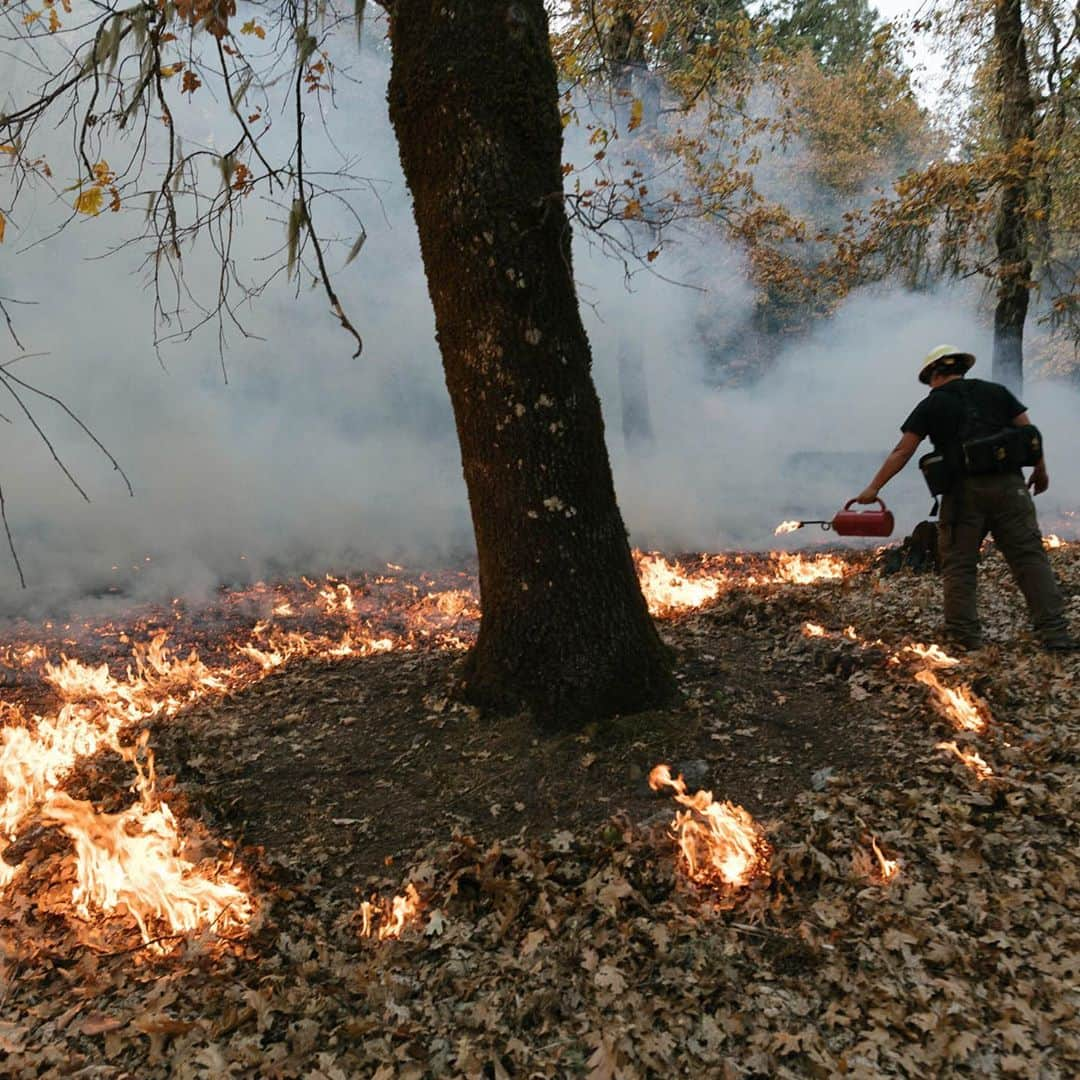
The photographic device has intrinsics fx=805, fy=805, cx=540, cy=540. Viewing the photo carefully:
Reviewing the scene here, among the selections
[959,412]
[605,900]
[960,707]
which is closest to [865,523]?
[959,412]

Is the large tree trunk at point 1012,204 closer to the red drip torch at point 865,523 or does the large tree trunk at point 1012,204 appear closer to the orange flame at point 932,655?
the red drip torch at point 865,523

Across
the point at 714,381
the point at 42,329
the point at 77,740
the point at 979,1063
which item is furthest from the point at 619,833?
the point at 714,381

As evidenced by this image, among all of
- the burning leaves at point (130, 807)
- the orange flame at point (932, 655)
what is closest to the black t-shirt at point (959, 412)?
the orange flame at point (932, 655)

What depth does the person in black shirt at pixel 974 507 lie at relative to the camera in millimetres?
4750

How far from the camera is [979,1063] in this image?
7.10 ft

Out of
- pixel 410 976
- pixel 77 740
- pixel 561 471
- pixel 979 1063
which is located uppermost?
pixel 561 471

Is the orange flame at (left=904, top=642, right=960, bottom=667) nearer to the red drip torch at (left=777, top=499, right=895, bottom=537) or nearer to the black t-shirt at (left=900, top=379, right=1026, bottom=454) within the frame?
the red drip torch at (left=777, top=499, right=895, bottom=537)

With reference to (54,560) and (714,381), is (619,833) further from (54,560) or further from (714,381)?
(714,381)

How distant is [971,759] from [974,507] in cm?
198

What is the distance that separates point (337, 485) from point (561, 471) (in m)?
8.04

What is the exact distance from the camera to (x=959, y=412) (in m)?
4.79

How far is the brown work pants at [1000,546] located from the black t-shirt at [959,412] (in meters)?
0.28

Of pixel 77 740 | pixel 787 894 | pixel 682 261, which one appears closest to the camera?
pixel 787 894

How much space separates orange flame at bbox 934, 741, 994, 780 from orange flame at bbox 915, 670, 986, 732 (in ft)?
0.63
